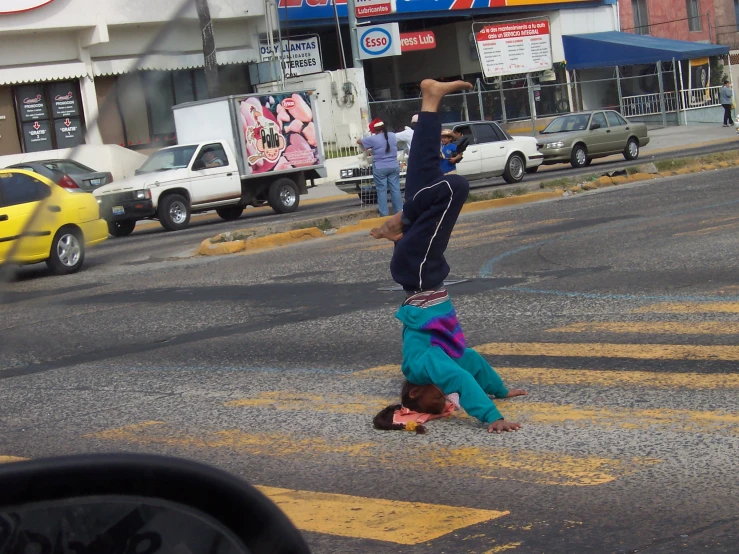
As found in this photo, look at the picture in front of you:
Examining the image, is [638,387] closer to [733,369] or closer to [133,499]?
[733,369]

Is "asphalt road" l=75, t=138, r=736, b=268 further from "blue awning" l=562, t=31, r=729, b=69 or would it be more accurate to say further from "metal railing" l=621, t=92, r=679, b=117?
"metal railing" l=621, t=92, r=679, b=117

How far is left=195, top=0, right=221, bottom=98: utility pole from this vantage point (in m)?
1.75

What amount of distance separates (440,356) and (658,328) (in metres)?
2.90

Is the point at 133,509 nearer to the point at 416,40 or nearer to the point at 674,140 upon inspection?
the point at 674,140

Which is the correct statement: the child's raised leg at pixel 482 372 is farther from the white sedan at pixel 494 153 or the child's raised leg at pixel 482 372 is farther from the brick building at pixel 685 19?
the brick building at pixel 685 19

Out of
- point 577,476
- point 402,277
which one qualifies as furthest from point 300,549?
point 402,277

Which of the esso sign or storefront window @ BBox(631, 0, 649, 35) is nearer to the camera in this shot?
the esso sign

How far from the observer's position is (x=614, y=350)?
7695mm

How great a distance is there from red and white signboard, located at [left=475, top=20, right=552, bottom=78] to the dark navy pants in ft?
115

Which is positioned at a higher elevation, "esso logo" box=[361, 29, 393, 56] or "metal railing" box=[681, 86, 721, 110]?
"esso logo" box=[361, 29, 393, 56]

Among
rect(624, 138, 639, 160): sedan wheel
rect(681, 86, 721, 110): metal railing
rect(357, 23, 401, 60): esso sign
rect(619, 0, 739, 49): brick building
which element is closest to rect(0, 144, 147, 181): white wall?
rect(624, 138, 639, 160): sedan wheel

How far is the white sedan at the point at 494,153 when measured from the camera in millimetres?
25438

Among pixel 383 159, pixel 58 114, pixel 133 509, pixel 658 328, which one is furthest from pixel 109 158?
pixel 383 159

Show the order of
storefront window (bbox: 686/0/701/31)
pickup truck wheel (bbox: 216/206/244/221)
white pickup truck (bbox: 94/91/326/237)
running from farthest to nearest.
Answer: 1. storefront window (bbox: 686/0/701/31)
2. pickup truck wheel (bbox: 216/206/244/221)
3. white pickup truck (bbox: 94/91/326/237)
